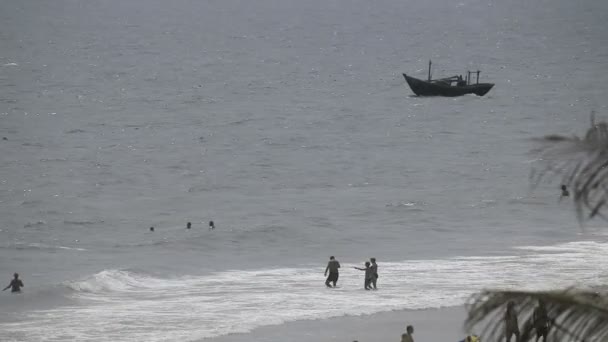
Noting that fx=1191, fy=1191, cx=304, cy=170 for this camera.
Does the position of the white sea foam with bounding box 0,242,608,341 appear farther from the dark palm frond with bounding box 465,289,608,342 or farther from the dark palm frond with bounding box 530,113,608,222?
the dark palm frond with bounding box 530,113,608,222

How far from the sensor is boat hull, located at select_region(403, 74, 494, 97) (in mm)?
84688

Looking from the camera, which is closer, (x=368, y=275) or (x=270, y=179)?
(x=368, y=275)

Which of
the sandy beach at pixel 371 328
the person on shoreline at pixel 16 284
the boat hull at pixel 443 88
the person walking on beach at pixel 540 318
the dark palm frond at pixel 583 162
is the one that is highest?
the boat hull at pixel 443 88

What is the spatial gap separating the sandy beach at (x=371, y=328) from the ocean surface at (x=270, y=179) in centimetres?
59

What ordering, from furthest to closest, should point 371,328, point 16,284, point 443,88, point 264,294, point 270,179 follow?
point 443,88
point 270,179
point 16,284
point 264,294
point 371,328

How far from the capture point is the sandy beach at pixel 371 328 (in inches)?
725

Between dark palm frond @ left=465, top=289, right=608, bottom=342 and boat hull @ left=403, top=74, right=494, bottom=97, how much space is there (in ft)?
269

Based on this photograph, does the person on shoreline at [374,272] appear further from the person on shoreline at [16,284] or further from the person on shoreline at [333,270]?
the person on shoreline at [16,284]

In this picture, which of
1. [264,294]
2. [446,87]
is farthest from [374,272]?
[446,87]

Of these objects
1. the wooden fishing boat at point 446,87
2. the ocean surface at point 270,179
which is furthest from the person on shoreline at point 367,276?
the wooden fishing boat at point 446,87

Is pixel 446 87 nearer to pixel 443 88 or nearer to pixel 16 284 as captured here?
pixel 443 88

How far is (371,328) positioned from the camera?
1928cm

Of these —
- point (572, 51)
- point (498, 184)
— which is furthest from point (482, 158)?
point (572, 51)

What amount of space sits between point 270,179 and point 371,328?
37.3 m
